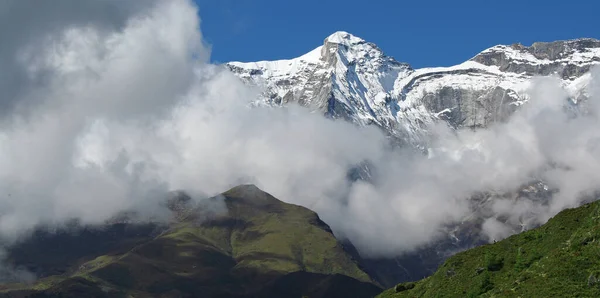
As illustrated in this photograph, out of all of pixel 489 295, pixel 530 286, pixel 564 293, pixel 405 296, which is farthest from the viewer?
pixel 405 296

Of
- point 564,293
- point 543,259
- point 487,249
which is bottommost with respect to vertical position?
point 564,293

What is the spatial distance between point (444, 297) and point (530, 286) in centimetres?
2507

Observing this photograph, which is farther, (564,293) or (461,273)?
(461,273)

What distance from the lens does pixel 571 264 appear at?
4648 inches

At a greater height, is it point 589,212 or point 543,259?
point 589,212

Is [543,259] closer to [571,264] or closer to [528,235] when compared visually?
[571,264]

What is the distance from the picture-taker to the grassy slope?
11412 cm

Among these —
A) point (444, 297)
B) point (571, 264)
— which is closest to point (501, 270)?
point (444, 297)

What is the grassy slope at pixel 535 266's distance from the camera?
374 feet

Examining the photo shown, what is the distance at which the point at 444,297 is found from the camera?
140 m

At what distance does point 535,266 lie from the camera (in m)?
127

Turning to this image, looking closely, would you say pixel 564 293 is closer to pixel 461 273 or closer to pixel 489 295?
pixel 489 295

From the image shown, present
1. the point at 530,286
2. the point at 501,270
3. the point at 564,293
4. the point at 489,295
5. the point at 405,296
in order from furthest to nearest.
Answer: the point at 405,296
the point at 501,270
the point at 489,295
the point at 530,286
the point at 564,293

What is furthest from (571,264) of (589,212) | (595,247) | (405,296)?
(405,296)
